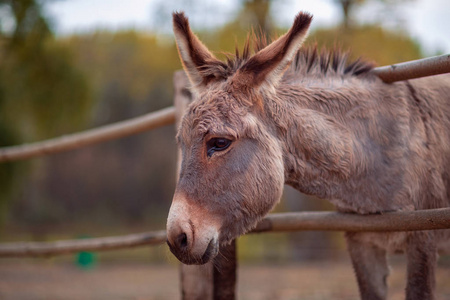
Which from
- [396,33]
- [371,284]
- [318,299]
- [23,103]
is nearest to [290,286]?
[318,299]

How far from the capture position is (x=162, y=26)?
49.4 feet

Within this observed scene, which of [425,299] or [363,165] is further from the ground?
[363,165]

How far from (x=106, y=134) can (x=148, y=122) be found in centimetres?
55

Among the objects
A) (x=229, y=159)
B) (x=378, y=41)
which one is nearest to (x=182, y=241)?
(x=229, y=159)

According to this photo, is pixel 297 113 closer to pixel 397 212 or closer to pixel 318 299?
pixel 397 212

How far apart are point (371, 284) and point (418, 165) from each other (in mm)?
796

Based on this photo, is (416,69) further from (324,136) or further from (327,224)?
(327,224)

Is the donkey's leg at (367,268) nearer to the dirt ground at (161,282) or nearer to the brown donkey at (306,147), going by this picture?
the brown donkey at (306,147)

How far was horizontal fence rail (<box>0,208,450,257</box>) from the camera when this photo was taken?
211cm

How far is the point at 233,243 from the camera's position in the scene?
9.81 feet

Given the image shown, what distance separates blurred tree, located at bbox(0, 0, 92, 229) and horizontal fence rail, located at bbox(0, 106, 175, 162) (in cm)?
705

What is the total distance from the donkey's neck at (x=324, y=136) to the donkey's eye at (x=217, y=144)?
0.32 metres

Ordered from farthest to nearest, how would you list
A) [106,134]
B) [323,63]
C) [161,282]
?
[161,282]
[106,134]
[323,63]

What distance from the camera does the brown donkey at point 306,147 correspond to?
215 centimetres
